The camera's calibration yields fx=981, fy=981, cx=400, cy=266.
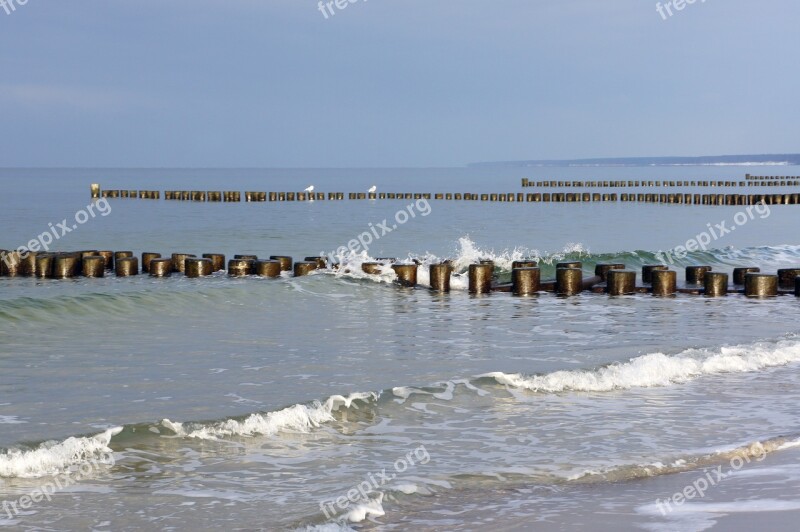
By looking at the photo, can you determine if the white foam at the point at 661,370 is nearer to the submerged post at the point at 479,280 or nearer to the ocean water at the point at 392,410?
the ocean water at the point at 392,410

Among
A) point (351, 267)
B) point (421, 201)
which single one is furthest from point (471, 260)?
point (421, 201)

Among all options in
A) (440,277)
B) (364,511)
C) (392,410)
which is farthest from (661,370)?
(440,277)

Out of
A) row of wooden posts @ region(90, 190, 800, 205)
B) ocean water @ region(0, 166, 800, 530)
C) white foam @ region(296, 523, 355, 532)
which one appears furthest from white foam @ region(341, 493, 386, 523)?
row of wooden posts @ region(90, 190, 800, 205)

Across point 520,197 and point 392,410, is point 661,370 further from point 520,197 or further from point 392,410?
point 520,197

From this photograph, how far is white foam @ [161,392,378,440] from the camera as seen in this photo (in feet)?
27.5

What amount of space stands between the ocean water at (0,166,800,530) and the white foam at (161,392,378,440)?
0.02 m

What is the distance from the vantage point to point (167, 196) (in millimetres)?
86750

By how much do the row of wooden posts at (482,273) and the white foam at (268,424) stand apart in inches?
409

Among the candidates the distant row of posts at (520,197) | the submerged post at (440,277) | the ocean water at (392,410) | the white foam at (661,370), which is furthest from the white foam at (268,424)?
the distant row of posts at (520,197)

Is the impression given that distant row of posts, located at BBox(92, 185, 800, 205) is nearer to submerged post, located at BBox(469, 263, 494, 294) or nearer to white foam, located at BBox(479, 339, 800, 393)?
submerged post, located at BBox(469, 263, 494, 294)

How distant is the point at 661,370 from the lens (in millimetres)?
11078

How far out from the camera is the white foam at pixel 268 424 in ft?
27.5

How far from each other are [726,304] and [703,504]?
462 inches

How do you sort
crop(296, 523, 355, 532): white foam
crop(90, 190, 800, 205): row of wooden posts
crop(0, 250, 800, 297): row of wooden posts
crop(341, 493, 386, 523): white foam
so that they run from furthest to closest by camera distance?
1. crop(90, 190, 800, 205): row of wooden posts
2. crop(0, 250, 800, 297): row of wooden posts
3. crop(341, 493, 386, 523): white foam
4. crop(296, 523, 355, 532): white foam
